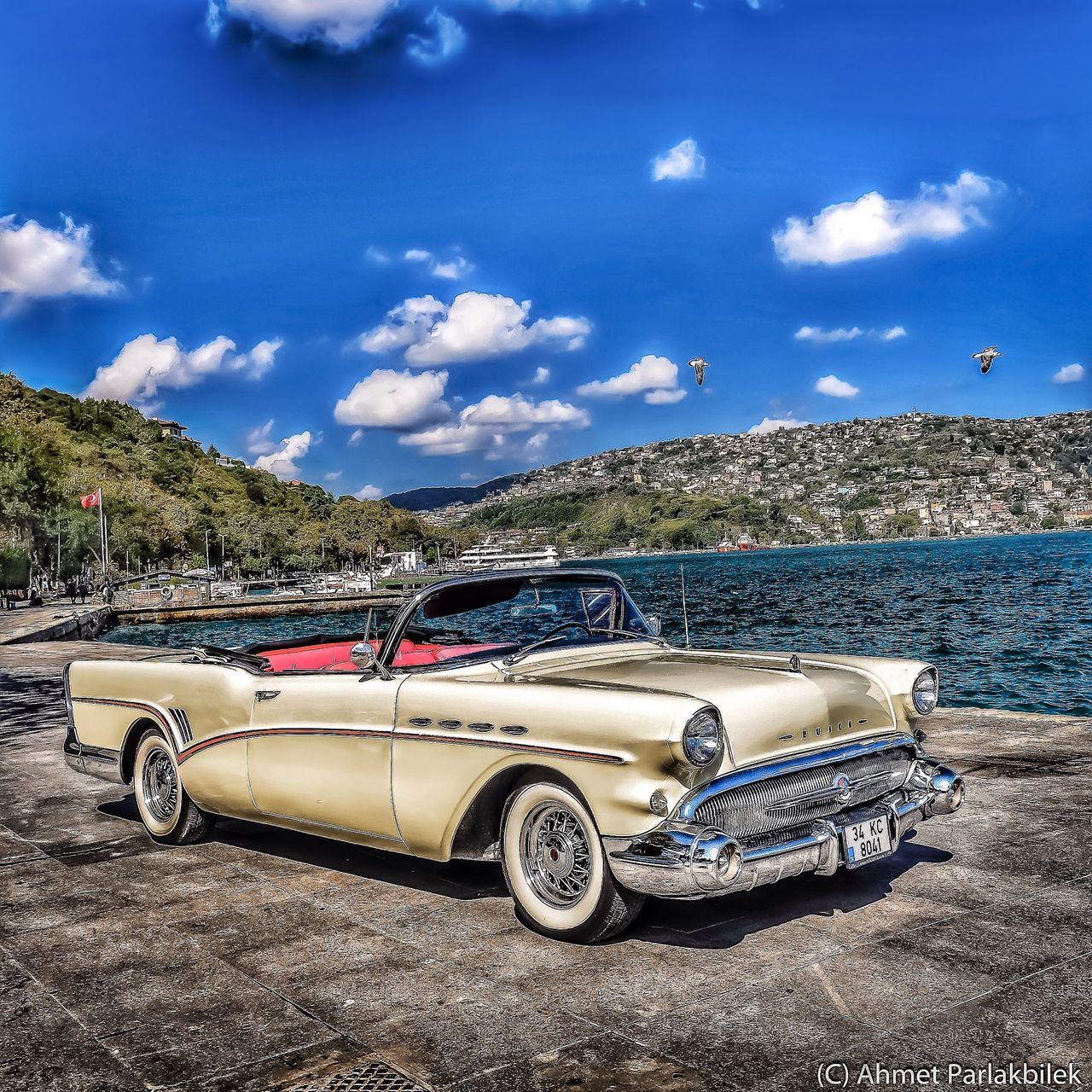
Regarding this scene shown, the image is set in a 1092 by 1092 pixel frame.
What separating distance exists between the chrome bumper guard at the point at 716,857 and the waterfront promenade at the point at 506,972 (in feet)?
1.13

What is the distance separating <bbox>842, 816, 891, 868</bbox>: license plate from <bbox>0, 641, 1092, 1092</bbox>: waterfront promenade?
12.2 inches

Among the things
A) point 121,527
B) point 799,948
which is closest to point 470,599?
point 799,948

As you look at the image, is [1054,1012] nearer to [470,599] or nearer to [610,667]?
[610,667]

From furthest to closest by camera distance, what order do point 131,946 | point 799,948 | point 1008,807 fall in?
point 1008,807
point 131,946
point 799,948

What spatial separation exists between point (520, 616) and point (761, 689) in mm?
1724

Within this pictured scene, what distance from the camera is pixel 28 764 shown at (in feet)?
31.3

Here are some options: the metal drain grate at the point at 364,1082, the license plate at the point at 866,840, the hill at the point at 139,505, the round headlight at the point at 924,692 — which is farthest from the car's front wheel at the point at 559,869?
the hill at the point at 139,505

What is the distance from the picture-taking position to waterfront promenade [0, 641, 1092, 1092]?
3.35 m

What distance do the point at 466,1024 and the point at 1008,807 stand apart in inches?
166

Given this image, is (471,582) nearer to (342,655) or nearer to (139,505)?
(342,655)

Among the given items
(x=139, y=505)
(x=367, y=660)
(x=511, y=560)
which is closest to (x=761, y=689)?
(x=367, y=660)

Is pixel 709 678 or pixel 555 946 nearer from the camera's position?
pixel 555 946

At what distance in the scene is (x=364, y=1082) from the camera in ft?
10.6

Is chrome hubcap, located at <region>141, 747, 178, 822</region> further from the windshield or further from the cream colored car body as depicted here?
the windshield
